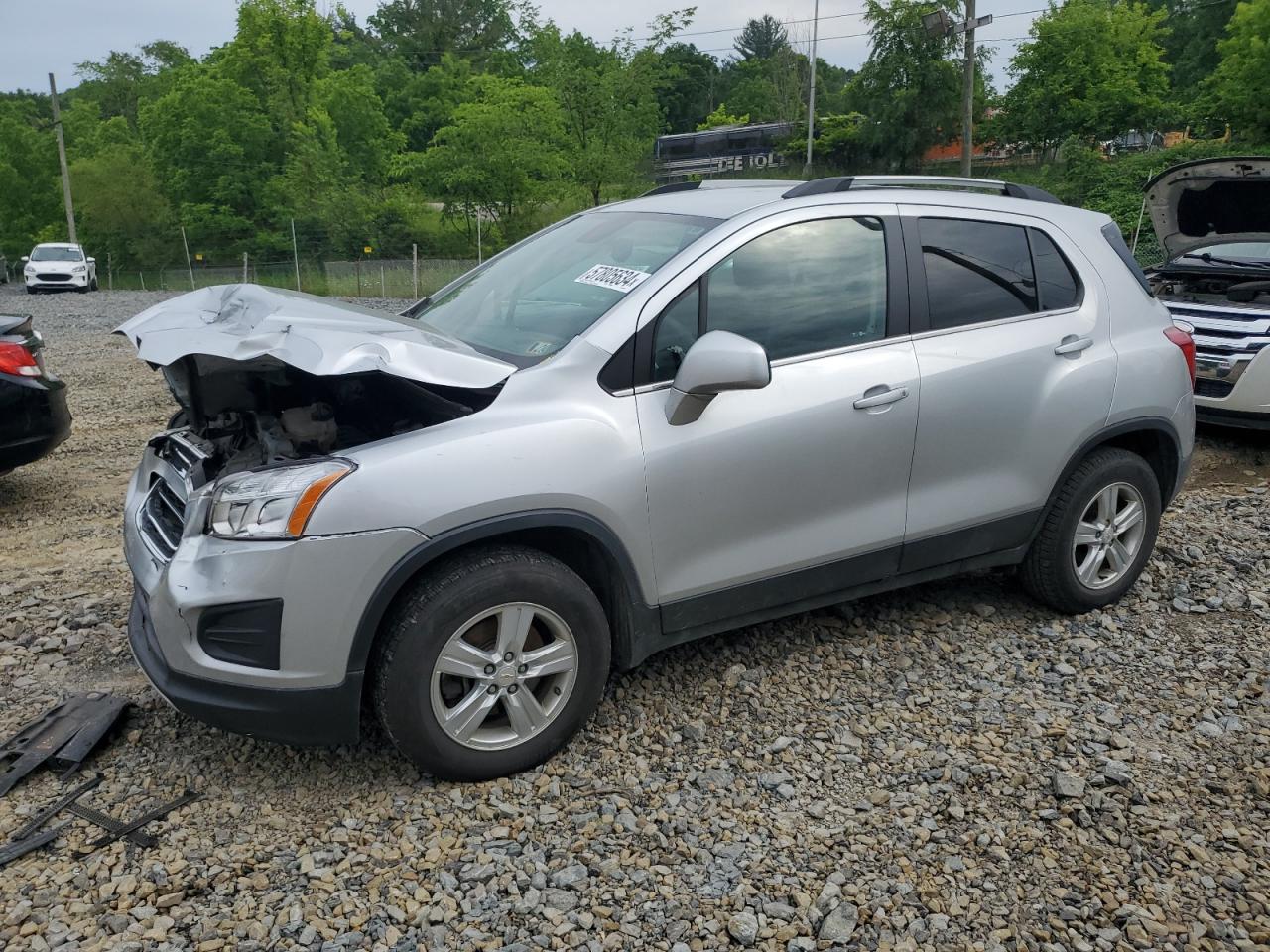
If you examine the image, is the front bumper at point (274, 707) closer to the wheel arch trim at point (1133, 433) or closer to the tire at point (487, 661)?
the tire at point (487, 661)

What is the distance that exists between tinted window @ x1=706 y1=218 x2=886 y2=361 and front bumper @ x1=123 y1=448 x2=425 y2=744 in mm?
1376

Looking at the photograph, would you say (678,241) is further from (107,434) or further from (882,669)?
(107,434)

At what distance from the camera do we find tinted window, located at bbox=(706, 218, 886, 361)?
11.6ft

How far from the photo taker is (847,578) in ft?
12.4

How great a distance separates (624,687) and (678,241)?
1.64 meters

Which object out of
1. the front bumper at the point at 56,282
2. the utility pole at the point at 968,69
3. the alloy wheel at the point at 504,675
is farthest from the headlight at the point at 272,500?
the front bumper at the point at 56,282

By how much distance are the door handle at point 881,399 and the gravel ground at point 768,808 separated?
3.54 ft

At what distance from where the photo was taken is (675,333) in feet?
11.1

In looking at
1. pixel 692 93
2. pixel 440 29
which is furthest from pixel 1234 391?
pixel 692 93

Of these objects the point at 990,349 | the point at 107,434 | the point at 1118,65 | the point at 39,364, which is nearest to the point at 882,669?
the point at 990,349

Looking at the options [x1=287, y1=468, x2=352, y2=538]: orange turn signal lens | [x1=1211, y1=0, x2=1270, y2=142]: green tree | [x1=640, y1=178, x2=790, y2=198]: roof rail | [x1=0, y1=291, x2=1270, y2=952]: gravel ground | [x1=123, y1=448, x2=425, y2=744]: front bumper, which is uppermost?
[x1=1211, y1=0, x2=1270, y2=142]: green tree

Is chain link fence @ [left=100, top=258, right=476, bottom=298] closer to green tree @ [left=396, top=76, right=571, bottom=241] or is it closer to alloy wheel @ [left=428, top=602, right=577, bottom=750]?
green tree @ [left=396, top=76, right=571, bottom=241]

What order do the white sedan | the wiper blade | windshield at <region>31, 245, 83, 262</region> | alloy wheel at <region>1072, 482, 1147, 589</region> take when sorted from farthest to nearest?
windshield at <region>31, 245, 83, 262</region> < the white sedan < the wiper blade < alloy wheel at <region>1072, 482, 1147, 589</region>

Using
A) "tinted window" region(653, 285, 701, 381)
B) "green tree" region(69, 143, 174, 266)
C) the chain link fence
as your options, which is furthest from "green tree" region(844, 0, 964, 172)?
"tinted window" region(653, 285, 701, 381)
